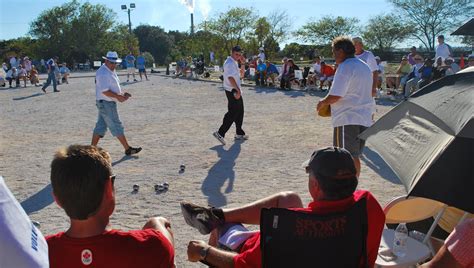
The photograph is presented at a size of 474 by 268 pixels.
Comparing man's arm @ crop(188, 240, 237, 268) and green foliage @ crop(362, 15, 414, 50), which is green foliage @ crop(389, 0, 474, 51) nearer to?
green foliage @ crop(362, 15, 414, 50)

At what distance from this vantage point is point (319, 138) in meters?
9.23

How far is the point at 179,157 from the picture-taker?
8.06 meters

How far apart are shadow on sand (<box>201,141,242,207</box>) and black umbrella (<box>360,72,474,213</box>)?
116 inches

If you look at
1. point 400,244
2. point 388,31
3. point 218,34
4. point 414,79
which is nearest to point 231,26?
point 218,34

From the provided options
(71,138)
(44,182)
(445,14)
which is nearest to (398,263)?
(44,182)

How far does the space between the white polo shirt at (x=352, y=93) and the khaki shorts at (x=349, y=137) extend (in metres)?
0.06

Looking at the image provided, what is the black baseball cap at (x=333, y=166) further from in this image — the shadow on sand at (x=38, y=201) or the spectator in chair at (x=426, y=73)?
the spectator in chair at (x=426, y=73)

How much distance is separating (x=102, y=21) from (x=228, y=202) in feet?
207

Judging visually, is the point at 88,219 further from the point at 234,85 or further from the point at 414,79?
the point at 414,79

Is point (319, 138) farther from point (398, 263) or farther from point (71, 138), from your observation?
point (398, 263)

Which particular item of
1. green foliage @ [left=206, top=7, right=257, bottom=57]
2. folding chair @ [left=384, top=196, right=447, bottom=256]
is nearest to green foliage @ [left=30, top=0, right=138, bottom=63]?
green foliage @ [left=206, top=7, right=257, bottom=57]

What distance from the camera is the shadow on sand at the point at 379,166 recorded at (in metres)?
6.47

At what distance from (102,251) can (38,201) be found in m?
4.08

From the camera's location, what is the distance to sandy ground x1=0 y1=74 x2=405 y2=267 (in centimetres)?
561
